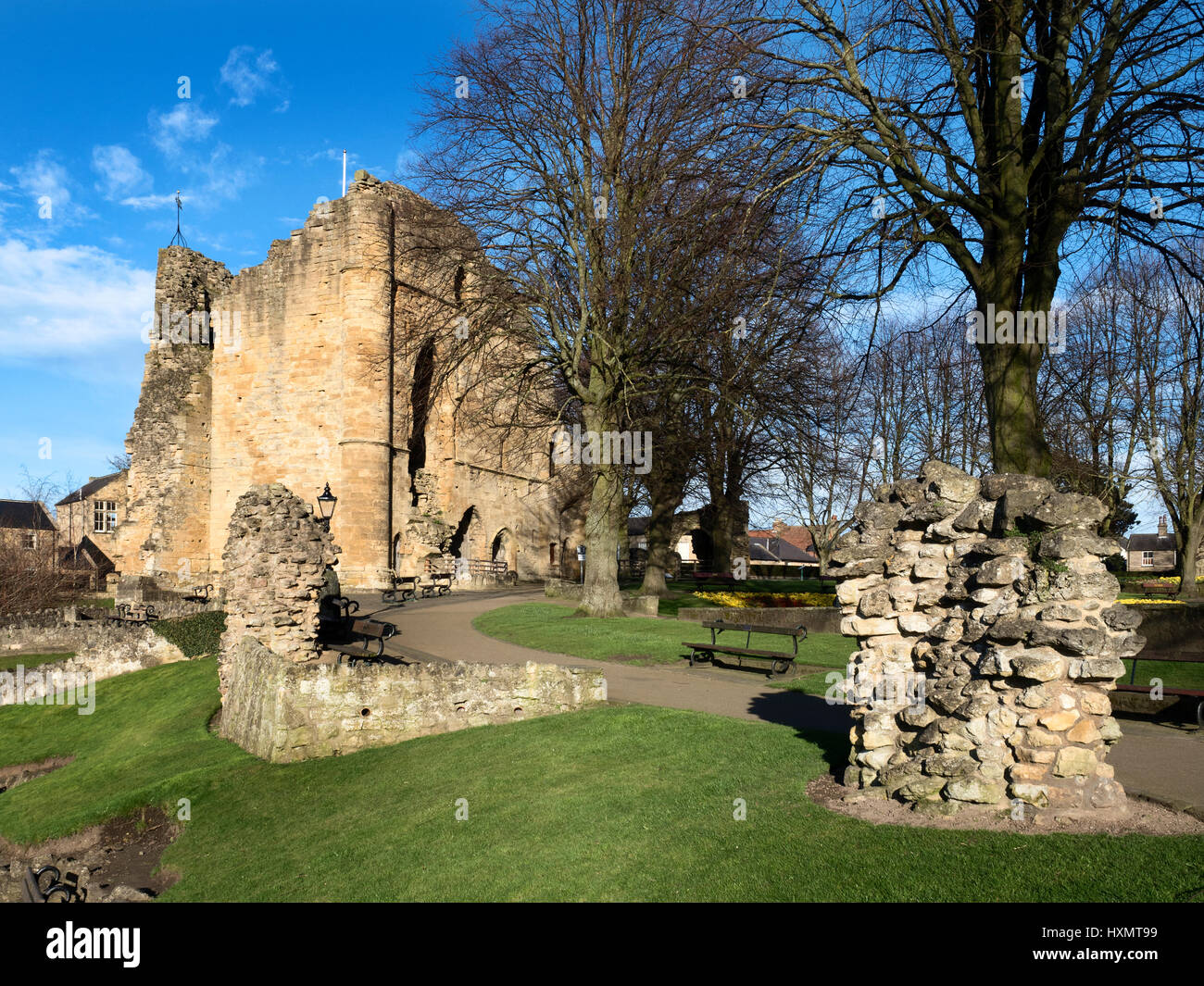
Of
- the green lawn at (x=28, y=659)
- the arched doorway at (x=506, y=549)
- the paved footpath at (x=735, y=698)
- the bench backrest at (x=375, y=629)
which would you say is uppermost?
the arched doorway at (x=506, y=549)

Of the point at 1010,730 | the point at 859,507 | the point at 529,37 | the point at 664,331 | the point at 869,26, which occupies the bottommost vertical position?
the point at 1010,730

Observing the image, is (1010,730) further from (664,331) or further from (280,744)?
(664,331)

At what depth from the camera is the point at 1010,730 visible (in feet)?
18.4

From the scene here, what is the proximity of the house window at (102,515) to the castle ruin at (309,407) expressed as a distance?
28.0 m

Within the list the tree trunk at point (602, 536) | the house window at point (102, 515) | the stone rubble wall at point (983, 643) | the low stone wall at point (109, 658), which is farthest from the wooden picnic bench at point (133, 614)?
the house window at point (102, 515)

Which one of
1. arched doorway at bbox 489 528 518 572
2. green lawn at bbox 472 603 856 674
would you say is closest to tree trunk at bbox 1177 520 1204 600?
green lawn at bbox 472 603 856 674

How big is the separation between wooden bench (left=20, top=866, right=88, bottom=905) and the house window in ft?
190

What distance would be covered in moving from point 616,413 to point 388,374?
14.3 meters

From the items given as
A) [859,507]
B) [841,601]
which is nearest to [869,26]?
[859,507]

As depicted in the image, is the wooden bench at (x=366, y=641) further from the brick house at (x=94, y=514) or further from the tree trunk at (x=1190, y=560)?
the brick house at (x=94, y=514)

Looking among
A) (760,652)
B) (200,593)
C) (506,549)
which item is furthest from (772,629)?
(506,549)

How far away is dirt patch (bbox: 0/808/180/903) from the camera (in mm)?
8797

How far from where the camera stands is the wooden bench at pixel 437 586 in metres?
29.8

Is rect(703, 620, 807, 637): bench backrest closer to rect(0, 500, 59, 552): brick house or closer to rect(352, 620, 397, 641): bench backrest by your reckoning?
rect(352, 620, 397, 641): bench backrest
